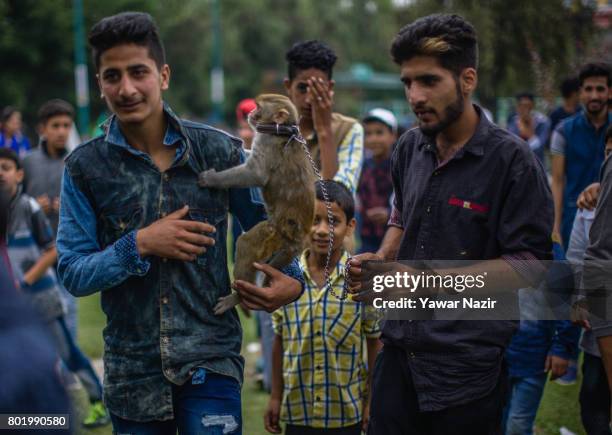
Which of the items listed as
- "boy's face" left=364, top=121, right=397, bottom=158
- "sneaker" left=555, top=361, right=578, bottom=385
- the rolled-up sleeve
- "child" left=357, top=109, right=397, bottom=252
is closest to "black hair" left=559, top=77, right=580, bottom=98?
"child" left=357, top=109, right=397, bottom=252

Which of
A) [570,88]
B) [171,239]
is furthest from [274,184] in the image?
[570,88]

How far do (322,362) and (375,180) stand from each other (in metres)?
4.20

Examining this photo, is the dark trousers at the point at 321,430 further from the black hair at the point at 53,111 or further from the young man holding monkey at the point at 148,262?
the black hair at the point at 53,111

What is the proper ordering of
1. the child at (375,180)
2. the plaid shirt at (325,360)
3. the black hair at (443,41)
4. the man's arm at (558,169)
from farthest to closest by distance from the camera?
the child at (375,180), the man's arm at (558,169), the plaid shirt at (325,360), the black hair at (443,41)

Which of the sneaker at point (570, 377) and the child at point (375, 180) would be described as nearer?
the sneaker at point (570, 377)

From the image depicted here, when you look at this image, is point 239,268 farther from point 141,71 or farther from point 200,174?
point 141,71

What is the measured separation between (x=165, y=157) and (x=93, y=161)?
31 cm

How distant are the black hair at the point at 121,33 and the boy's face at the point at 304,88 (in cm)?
214

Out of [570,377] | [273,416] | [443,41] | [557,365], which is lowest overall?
[570,377]

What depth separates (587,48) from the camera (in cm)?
1460

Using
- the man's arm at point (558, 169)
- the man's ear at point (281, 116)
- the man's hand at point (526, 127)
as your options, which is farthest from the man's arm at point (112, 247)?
the man's hand at point (526, 127)

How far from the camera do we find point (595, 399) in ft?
15.2

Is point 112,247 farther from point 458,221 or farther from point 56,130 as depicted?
point 56,130

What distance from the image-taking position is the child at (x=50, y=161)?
8023 mm
